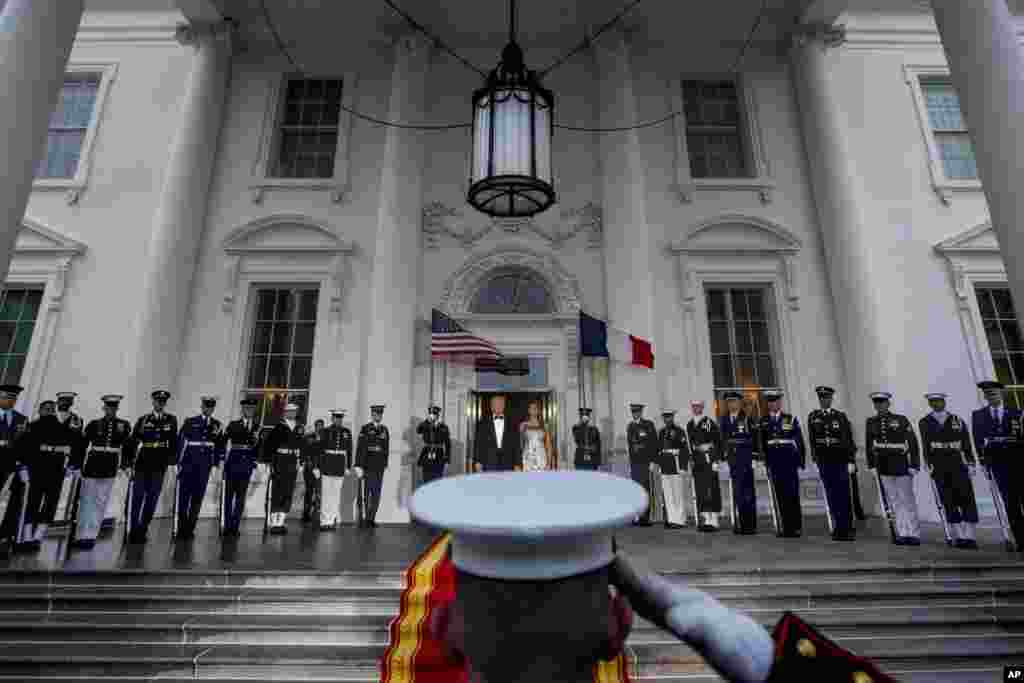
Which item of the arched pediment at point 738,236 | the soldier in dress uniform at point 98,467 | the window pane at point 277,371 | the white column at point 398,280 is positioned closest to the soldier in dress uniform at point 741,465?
the arched pediment at point 738,236

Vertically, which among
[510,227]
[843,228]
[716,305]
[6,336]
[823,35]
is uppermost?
[823,35]

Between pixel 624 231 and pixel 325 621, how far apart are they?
813cm

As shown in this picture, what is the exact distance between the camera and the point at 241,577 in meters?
4.49

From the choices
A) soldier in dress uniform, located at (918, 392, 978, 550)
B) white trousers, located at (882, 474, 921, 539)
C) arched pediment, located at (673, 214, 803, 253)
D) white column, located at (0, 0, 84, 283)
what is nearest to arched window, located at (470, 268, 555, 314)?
arched pediment, located at (673, 214, 803, 253)

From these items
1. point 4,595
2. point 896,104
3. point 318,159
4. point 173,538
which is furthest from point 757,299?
point 4,595

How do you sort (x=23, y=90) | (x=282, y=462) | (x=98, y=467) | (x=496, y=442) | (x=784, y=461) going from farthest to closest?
(x=496, y=442) → (x=282, y=462) → (x=784, y=461) → (x=98, y=467) → (x=23, y=90)

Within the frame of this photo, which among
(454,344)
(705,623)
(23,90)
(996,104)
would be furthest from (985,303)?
(23,90)

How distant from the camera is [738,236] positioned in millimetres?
10422

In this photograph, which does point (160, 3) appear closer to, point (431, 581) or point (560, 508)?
point (431, 581)

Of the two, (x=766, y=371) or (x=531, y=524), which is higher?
(x=766, y=371)

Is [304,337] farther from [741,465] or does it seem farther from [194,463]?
[741,465]

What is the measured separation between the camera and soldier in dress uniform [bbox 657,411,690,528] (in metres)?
8.20

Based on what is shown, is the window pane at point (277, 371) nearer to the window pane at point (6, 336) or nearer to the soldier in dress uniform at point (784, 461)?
the window pane at point (6, 336)

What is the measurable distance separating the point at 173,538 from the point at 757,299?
34.2ft
